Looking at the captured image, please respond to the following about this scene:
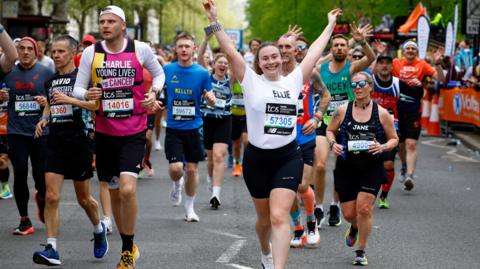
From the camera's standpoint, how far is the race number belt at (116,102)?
9.02 m

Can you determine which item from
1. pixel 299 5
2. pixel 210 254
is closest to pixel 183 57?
pixel 210 254

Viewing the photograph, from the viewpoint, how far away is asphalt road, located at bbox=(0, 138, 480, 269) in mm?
9690

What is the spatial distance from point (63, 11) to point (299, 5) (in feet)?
73.9

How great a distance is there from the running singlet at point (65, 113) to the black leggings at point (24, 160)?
1575 millimetres

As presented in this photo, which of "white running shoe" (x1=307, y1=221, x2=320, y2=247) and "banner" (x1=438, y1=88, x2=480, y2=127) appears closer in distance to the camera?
"white running shoe" (x1=307, y1=221, x2=320, y2=247)

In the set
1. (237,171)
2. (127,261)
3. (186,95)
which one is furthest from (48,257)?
(237,171)

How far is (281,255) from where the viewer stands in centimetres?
797

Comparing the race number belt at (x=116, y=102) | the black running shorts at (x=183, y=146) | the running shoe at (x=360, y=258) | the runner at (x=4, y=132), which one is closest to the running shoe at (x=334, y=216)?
the black running shorts at (x=183, y=146)

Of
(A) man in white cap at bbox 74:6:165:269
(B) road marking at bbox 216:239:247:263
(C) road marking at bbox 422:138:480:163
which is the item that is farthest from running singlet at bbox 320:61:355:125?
(C) road marking at bbox 422:138:480:163

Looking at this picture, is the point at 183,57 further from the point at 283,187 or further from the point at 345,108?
the point at 283,187

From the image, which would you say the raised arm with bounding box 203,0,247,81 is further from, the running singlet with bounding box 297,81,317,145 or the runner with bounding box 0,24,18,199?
the running singlet with bounding box 297,81,317,145

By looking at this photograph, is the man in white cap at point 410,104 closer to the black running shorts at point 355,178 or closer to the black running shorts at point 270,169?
the black running shorts at point 355,178

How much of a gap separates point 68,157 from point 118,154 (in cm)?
64

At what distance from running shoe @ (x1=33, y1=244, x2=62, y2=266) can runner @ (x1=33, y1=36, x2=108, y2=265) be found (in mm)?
277
